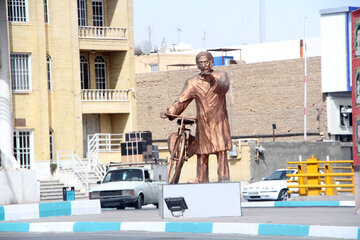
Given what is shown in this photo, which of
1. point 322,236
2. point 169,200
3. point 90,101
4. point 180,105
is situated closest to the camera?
point 322,236

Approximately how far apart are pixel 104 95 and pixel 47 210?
2217cm

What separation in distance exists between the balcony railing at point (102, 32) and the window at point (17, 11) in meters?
3.22

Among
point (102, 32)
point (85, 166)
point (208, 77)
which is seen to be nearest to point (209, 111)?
point (208, 77)

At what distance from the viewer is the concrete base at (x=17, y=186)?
86.7 ft

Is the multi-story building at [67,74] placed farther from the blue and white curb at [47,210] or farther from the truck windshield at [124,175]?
the blue and white curb at [47,210]

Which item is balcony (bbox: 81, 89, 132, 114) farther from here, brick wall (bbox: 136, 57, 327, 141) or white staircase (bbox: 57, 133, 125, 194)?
brick wall (bbox: 136, 57, 327, 141)

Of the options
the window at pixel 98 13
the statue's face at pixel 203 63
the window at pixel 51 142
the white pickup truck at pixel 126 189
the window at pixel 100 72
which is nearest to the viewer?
the statue's face at pixel 203 63

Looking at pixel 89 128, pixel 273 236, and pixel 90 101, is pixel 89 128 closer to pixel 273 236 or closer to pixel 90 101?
pixel 90 101

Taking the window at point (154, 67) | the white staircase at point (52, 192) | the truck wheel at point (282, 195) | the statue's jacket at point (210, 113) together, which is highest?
the window at point (154, 67)

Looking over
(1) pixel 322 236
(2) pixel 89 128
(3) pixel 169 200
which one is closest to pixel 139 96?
(2) pixel 89 128

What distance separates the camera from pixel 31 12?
39625mm

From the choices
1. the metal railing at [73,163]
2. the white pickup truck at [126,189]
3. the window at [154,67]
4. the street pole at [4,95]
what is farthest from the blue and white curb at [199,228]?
the window at [154,67]

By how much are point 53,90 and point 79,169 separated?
3984 mm

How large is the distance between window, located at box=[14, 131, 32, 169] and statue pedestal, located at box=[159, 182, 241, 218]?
23194 millimetres
